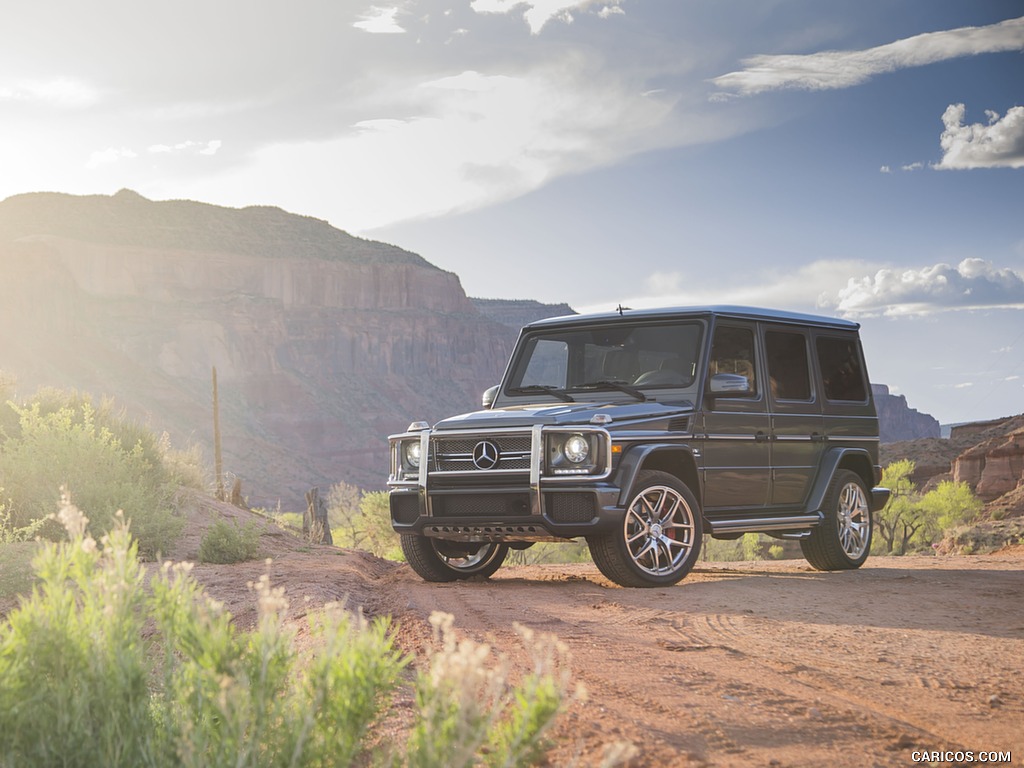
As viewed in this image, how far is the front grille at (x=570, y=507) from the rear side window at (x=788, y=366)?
2837 millimetres

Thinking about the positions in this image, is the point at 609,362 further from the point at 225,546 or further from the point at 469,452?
the point at 225,546

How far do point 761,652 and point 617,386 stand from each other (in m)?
4.06

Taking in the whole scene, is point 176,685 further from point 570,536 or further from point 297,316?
point 297,316

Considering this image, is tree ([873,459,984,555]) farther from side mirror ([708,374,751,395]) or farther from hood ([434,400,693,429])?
hood ([434,400,693,429])

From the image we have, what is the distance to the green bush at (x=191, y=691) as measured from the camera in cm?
278

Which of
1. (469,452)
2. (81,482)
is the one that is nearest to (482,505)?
→ (469,452)

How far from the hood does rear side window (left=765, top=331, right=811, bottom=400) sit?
1490mm

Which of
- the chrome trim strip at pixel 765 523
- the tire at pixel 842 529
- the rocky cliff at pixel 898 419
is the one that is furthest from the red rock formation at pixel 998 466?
the rocky cliff at pixel 898 419

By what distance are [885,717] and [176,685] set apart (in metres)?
2.80

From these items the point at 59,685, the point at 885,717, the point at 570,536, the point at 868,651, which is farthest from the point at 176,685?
the point at 570,536

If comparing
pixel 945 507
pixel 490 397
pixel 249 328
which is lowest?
pixel 945 507

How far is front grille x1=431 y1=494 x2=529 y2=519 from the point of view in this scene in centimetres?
868

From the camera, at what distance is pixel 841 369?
11.4m

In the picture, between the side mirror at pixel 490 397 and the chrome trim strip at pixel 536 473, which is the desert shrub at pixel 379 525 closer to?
the side mirror at pixel 490 397
